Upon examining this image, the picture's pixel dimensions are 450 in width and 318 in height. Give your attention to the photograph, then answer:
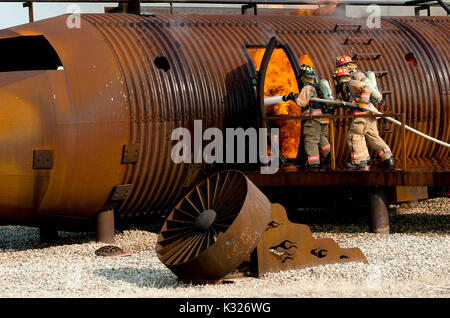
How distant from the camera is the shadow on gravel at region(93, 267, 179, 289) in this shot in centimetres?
907

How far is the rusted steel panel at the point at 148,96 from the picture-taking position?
11320 mm

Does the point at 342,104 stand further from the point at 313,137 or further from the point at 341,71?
the point at 313,137

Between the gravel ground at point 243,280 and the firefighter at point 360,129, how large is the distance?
102 cm

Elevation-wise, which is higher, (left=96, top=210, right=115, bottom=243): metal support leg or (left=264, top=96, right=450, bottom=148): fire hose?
(left=264, top=96, right=450, bottom=148): fire hose

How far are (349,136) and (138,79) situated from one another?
121 inches

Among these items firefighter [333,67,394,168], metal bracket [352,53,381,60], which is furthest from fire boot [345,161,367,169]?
metal bracket [352,53,381,60]

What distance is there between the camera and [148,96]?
12.0 m

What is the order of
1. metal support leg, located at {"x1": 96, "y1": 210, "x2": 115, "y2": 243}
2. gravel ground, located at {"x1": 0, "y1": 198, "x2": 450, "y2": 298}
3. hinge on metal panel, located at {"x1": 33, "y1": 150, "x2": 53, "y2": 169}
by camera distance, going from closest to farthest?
gravel ground, located at {"x1": 0, "y1": 198, "x2": 450, "y2": 298} → hinge on metal panel, located at {"x1": 33, "y1": 150, "x2": 53, "y2": 169} → metal support leg, located at {"x1": 96, "y1": 210, "x2": 115, "y2": 243}

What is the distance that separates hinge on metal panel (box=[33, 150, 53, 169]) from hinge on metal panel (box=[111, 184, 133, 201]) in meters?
0.98

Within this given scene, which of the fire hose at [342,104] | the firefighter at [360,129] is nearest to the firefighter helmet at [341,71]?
the firefighter at [360,129]

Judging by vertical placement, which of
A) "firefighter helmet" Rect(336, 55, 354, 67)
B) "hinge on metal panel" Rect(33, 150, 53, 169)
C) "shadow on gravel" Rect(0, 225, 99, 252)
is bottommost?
"shadow on gravel" Rect(0, 225, 99, 252)

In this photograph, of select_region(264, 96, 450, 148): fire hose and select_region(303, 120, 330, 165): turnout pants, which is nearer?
select_region(264, 96, 450, 148): fire hose

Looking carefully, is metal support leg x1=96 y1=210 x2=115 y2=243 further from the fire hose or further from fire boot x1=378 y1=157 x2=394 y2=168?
fire boot x1=378 y1=157 x2=394 y2=168

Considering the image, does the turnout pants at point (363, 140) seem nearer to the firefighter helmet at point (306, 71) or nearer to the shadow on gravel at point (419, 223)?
the firefighter helmet at point (306, 71)
